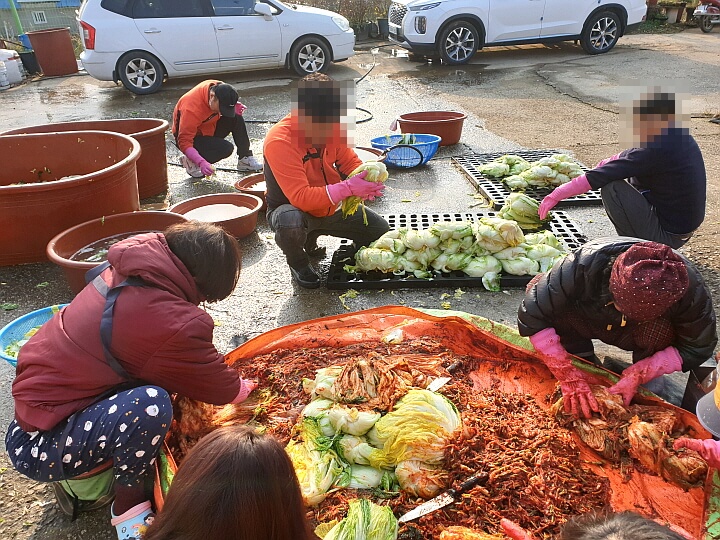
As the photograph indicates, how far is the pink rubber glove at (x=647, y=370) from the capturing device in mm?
2682

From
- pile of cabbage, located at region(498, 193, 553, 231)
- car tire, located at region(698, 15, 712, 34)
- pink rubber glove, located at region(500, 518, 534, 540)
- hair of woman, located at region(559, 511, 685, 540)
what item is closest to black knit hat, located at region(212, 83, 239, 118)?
pile of cabbage, located at region(498, 193, 553, 231)

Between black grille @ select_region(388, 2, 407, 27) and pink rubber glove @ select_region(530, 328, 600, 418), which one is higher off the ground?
black grille @ select_region(388, 2, 407, 27)

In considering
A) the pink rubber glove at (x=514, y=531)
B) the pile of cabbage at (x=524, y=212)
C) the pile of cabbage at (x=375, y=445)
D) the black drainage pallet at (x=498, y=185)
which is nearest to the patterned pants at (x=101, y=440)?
the pile of cabbage at (x=375, y=445)

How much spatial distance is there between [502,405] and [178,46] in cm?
1042

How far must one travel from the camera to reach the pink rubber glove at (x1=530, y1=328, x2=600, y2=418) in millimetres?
2646

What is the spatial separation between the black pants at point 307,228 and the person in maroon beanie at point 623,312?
1.82 m

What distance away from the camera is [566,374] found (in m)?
2.77

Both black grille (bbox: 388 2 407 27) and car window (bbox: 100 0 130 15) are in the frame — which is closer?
car window (bbox: 100 0 130 15)

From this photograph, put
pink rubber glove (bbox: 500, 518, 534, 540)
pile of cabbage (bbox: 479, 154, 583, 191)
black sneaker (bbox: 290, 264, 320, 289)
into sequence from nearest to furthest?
pink rubber glove (bbox: 500, 518, 534, 540), black sneaker (bbox: 290, 264, 320, 289), pile of cabbage (bbox: 479, 154, 583, 191)

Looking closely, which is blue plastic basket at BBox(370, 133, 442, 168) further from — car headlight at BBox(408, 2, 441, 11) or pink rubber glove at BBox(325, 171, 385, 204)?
car headlight at BBox(408, 2, 441, 11)

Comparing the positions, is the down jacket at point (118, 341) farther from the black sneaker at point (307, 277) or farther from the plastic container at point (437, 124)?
the plastic container at point (437, 124)

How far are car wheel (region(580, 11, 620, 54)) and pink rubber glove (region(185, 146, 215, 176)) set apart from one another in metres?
10.4

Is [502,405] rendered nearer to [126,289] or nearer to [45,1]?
[126,289]

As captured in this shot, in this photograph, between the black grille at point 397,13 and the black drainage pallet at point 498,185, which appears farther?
the black grille at point 397,13
